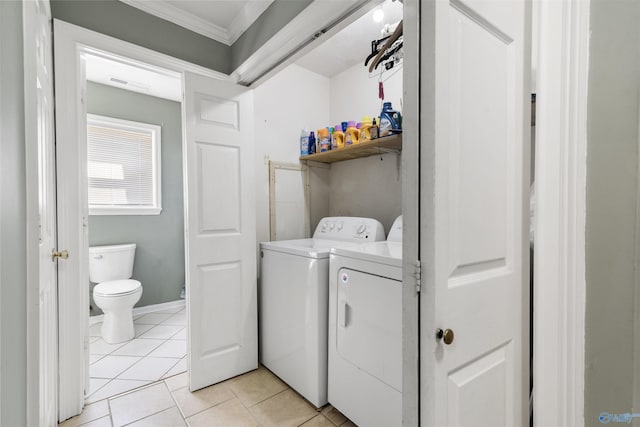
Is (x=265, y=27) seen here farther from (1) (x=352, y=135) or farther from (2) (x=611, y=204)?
(2) (x=611, y=204)

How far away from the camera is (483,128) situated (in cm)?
73

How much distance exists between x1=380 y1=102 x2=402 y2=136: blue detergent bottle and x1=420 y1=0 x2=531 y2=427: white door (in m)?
1.00

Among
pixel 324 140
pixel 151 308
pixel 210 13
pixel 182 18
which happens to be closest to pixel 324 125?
pixel 324 140

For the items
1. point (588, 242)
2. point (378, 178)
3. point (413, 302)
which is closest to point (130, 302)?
point (378, 178)

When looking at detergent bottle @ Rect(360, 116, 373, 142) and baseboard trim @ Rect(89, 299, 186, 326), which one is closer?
detergent bottle @ Rect(360, 116, 373, 142)

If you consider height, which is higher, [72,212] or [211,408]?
[72,212]

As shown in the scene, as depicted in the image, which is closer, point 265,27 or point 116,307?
point 265,27

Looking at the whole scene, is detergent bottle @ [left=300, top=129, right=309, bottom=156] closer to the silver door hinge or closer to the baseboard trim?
the silver door hinge

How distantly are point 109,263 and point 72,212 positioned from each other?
143cm

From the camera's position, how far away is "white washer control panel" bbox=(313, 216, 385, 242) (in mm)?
2055

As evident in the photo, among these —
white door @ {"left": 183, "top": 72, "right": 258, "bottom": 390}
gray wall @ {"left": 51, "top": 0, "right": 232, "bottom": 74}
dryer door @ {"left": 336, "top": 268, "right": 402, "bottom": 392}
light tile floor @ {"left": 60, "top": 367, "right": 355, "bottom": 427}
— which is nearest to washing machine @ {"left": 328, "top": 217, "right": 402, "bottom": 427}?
dryer door @ {"left": 336, "top": 268, "right": 402, "bottom": 392}

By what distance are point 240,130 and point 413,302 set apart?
178cm

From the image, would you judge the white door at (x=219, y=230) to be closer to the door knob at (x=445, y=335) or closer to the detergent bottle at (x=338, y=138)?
the detergent bottle at (x=338, y=138)

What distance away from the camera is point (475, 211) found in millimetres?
714
